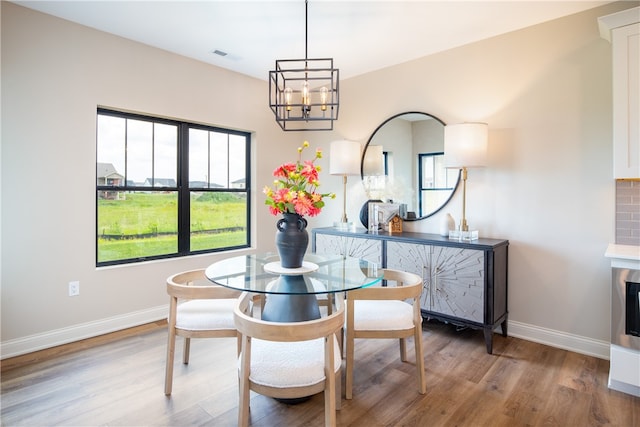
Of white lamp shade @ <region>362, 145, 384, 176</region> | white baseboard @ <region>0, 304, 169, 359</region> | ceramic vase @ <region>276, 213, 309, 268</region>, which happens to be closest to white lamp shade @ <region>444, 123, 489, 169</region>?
white lamp shade @ <region>362, 145, 384, 176</region>

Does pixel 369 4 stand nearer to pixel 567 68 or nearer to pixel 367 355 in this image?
pixel 567 68

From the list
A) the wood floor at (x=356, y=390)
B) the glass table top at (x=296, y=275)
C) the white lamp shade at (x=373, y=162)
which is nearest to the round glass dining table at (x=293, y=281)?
the glass table top at (x=296, y=275)

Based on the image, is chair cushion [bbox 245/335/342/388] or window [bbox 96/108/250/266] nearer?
chair cushion [bbox 245/335/342/388]

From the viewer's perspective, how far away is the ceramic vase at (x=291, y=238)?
2.16m

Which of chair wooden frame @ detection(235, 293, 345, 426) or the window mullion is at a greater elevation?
the window mullion

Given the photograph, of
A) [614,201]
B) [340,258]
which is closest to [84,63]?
[340,258]

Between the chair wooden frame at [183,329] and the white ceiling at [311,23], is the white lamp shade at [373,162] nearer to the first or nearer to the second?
the white ceiling at [311,23]

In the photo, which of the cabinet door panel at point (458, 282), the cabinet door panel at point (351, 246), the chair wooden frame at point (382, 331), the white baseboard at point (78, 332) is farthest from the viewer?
the cabinet door panel at point (351, 246)

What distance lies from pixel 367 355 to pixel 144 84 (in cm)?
324

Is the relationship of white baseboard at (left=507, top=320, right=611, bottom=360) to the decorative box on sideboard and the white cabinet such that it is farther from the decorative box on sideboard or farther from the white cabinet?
the white cabinet

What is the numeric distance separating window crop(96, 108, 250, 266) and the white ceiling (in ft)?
2.67

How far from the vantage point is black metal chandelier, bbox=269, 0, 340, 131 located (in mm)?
2178

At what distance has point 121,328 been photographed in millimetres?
3170

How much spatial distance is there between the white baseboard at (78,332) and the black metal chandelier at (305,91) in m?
2.30
